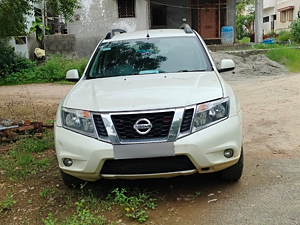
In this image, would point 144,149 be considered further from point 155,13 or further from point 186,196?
point 155,13

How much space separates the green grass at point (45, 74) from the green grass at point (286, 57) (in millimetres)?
7965

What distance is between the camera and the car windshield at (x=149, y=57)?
13.8 ft

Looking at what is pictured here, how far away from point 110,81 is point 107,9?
14897mm

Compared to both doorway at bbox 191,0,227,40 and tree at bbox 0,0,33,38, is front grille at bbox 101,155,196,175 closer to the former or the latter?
tree at bbox 0,0,33,38

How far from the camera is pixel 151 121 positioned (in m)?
3.02

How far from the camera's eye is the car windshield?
4.19 m

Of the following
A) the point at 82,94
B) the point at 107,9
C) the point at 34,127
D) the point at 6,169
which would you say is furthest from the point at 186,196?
the point at 107,9

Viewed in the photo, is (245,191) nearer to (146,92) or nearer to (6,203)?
(146,92)

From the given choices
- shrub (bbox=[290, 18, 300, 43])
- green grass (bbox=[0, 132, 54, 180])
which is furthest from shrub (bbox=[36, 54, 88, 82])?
shrub (bbox=[290, 18, 300, 43])

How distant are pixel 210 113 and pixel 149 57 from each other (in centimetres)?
152

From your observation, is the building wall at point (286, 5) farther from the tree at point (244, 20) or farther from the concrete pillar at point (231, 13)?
the concrete pillar at point (231, 13)

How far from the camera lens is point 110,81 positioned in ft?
12.8

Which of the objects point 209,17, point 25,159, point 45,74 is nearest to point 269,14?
point 209,17

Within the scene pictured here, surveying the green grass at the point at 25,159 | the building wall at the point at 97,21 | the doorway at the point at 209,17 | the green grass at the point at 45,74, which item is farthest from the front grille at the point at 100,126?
the doorway at the point at 209,17
